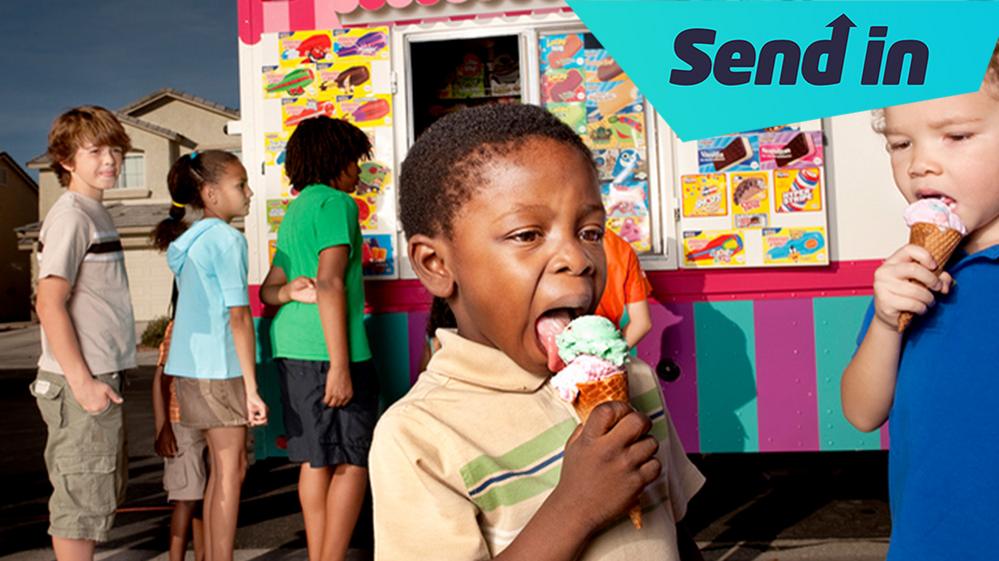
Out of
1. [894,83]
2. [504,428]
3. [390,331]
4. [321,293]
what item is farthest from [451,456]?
[390,331]

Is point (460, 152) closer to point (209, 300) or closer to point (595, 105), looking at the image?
point (209, 300)

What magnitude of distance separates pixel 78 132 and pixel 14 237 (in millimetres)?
37841

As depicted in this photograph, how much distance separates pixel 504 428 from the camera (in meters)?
1.25

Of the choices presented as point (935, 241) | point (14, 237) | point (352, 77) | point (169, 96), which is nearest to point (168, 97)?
point (169, 96)

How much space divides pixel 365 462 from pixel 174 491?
0.79m

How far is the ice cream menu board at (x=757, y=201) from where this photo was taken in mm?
4215

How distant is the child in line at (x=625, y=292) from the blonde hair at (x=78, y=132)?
6.30ft

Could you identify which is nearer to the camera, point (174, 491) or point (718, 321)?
point (174, 491)

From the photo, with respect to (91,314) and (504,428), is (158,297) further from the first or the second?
(504,428)

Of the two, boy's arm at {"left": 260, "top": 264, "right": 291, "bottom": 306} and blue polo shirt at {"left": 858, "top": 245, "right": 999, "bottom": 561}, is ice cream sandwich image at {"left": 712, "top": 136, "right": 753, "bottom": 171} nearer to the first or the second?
boy's arm at {"left": 260, "top": 264, "right": 291, "bottom": 306}

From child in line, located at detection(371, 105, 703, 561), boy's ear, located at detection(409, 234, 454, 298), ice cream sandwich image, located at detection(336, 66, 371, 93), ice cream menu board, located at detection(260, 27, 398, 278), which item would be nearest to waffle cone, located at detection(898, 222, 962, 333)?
child in line, located at detection(371, 105, 703, 561)

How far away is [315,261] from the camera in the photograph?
11.9 ft

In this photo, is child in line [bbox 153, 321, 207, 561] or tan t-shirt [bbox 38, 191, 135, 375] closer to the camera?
tan t-shirt [bbox 38, 191, 135, 375]

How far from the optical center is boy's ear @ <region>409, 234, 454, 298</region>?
138cm
